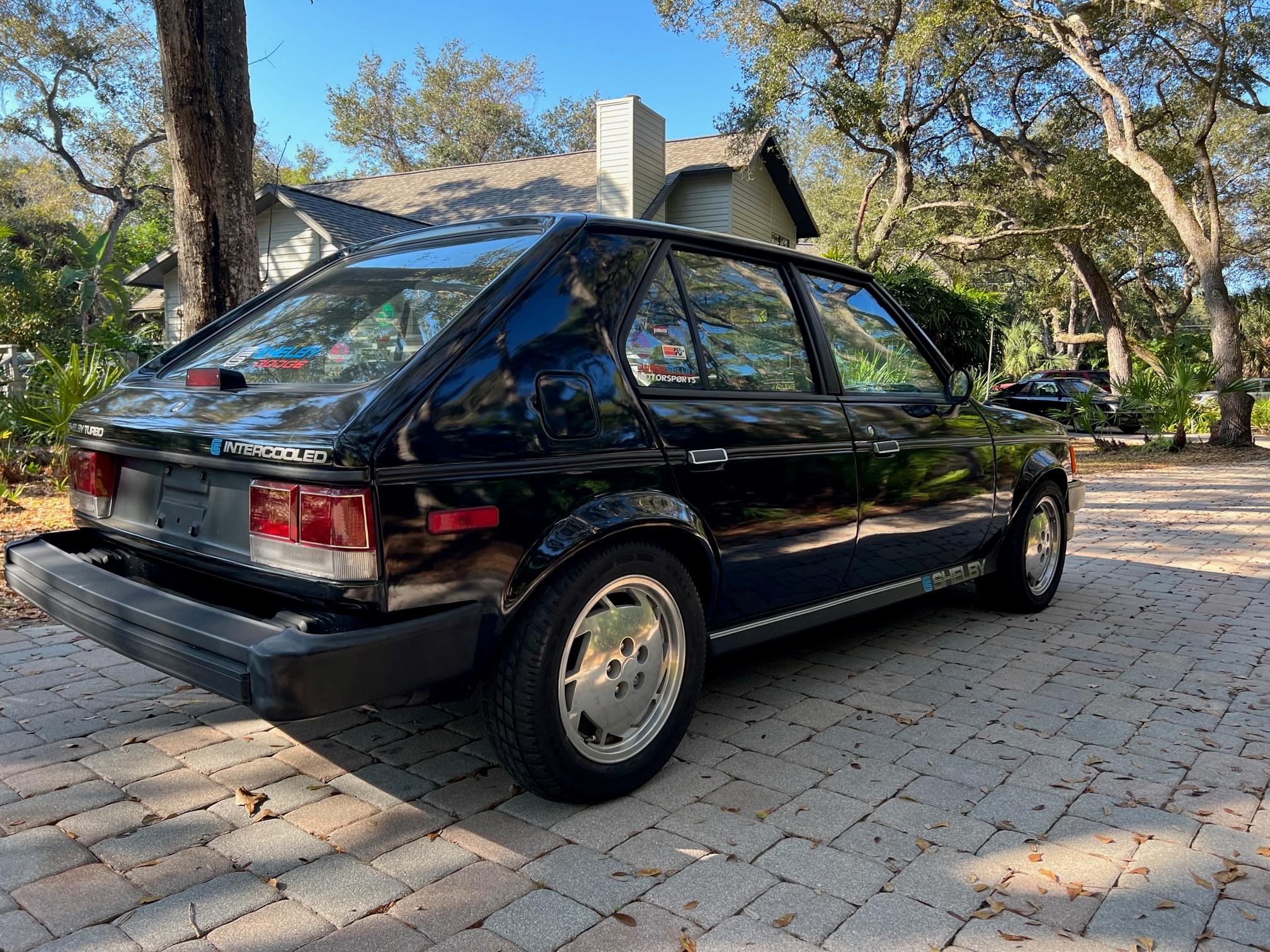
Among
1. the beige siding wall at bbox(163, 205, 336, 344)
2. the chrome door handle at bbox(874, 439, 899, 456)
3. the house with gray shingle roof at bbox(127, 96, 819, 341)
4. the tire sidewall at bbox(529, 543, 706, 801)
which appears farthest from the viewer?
the beige siding wall at bbox(163, 205, 336, 344)

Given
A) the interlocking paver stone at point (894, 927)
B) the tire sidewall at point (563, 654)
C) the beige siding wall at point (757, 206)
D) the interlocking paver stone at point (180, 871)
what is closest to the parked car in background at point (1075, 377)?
the beige siding wall at point (757, 206)

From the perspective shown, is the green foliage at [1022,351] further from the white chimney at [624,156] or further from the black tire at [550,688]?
the black tire at [550,688]

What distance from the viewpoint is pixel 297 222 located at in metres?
18.0

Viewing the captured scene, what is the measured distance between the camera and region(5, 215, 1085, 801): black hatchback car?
232cm

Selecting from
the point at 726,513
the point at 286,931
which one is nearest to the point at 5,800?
the point at 286,931

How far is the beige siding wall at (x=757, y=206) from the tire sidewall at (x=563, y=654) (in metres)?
17.0

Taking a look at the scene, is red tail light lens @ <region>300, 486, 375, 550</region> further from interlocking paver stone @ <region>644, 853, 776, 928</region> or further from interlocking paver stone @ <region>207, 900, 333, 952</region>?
interlocking paver stone @ <region>644, 853, 776, 928</region>

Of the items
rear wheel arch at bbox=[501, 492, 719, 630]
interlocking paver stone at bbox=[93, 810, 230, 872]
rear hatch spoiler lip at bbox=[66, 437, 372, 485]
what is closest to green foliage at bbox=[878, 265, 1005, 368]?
rear wheel arch at bbox=[501, 492, 719, 630]

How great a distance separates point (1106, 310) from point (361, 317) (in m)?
24.6

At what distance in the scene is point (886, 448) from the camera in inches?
151

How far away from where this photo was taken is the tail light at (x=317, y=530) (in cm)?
226

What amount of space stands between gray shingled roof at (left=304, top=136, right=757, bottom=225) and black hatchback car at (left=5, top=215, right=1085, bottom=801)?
48.4ft

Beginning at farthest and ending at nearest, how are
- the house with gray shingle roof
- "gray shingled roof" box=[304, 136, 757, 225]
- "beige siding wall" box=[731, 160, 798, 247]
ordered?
"beige siding wall" box=[731, 160, 798, 247] < "gray shingled roof" box=[304, 136, 757, 225] < the house with gray shingle roof

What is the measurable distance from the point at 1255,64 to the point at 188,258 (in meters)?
20.0
